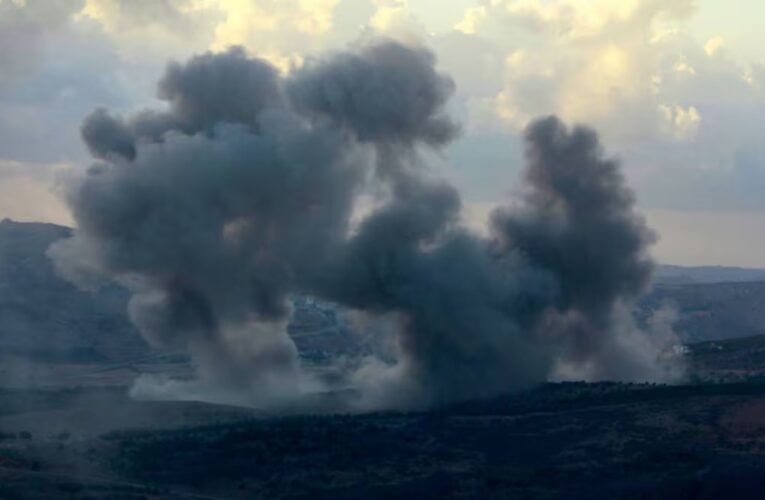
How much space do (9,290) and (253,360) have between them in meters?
76.3

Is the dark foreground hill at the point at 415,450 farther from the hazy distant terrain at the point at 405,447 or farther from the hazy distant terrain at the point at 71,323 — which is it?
the hazy distant terrain at the point at 71,323

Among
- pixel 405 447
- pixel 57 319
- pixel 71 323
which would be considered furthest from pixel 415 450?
pixel 57 319

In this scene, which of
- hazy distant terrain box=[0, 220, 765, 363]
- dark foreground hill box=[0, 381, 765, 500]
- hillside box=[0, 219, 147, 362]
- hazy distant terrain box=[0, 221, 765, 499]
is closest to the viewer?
dark foreground hill box=[0, 381, 765, 500]

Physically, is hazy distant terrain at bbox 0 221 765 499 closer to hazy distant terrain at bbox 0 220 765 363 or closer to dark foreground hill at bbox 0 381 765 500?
dark foreground hill at bbox 0 381 765 500

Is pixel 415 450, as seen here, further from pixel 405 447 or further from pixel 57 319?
pixel 57 319

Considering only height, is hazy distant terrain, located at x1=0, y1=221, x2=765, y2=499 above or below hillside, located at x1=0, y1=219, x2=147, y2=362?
below

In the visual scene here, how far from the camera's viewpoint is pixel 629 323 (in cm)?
11544

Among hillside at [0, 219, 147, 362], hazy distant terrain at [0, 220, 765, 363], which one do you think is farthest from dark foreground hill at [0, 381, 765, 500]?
hazy distant terrain at [0, 220, 765, 363]

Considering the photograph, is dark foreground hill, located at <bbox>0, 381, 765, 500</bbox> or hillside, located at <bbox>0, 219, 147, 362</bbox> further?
hillside, located at <bbox>0, 219, 147, 362</bbox>

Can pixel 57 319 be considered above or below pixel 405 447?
above

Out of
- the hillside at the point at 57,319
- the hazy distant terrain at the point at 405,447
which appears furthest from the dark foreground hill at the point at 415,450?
the hillside at the point at 57,319

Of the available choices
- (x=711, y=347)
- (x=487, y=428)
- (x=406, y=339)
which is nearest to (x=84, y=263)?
(x=406, y=339)

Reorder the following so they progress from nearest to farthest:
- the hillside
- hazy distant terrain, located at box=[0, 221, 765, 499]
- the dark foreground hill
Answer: the dark foreground hill → hazy distant terrain, located at box=[0, 221, 765, 499] → the hillside

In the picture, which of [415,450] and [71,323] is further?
[71,323]
